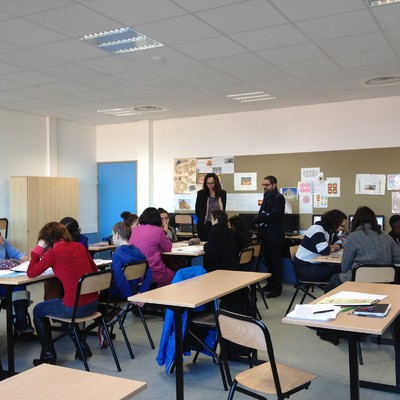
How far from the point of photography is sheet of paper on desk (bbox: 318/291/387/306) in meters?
2.66

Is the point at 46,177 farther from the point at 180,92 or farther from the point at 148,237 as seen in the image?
the point at 148,237

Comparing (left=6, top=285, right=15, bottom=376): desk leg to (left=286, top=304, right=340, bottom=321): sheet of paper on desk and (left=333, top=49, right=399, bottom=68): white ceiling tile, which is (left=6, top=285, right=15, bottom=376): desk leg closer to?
(left=286, top=304, right=340, bottom=321): sheet of paper on desk

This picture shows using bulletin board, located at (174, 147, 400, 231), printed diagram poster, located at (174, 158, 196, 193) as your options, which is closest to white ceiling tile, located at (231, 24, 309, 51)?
bulletin board, located at (174, 147, 400, 231)

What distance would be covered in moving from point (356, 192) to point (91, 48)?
14.7 ft

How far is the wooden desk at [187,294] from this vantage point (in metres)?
2.83

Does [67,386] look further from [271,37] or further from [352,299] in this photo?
[271,37]

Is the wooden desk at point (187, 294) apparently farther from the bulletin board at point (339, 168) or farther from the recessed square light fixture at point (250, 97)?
the bulletin board at point (339, 168)

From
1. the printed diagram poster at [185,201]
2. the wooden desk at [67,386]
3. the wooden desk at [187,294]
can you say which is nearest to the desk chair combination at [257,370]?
the wooden desk at [187,294]

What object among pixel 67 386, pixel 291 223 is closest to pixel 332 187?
pixel 291 223

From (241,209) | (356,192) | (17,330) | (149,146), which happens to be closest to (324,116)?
(356,192)

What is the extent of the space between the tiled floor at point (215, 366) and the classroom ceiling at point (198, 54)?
2.72 meters

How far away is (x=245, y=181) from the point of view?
26.7 feet

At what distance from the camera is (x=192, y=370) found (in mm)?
3654

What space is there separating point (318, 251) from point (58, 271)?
261 cm
